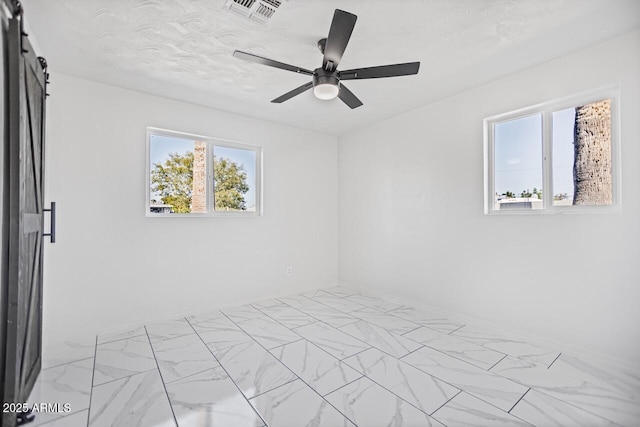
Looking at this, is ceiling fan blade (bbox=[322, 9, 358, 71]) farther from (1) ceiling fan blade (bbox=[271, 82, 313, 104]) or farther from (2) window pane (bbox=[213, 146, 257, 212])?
(2) window pane (bbox=[213, 146, 257, 212])

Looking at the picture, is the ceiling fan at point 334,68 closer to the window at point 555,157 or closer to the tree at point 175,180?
the window at point 555,157

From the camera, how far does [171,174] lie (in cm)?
339

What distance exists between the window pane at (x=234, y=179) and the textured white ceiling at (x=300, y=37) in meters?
0.93

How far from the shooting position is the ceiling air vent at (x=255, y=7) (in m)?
1.83

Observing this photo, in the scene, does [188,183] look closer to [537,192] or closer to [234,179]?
[234,179]

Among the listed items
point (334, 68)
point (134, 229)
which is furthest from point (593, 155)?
point (134, 229)

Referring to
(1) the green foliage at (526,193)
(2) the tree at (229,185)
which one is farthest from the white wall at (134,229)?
(1) the green foliage at (526,193)

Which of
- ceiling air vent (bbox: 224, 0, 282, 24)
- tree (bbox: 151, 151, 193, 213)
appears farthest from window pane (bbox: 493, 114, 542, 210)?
tree (bbox: 151, 151, 193, 213)

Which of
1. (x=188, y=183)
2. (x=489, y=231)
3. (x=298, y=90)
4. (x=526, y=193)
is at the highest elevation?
(x=298, y=90)

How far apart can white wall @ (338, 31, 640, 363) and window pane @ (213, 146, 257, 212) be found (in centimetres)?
155

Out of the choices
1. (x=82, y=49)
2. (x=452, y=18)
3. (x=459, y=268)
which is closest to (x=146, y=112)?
(x=82, y=49)

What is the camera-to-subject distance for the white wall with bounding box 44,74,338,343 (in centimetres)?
271

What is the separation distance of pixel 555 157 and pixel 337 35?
89.6 inches

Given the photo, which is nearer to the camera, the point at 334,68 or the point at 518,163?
the point at 334,68
